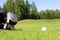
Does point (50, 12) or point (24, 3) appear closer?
point (24, 3)

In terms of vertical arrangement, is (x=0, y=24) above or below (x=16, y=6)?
above

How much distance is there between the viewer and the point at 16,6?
287ft

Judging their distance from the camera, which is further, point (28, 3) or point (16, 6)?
point (28, 3)

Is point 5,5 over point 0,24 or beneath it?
beneath

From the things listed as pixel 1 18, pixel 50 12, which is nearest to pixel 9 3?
pixel 50 12

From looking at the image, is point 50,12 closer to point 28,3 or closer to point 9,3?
point 28,3

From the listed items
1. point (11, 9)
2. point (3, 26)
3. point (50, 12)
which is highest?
point (3, 26)

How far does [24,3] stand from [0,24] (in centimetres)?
7509

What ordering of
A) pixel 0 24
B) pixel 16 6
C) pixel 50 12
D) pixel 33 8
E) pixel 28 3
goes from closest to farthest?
pixel 0 24
pixel 16 6
pixel 28 3
pixel 33 8
pixel 50 12

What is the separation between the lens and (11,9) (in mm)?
87625

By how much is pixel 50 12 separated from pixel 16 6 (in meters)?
52.6

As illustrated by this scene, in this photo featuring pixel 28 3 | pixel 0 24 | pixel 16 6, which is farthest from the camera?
pixel 28 3

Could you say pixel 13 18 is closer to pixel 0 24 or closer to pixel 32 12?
pixel 0 24

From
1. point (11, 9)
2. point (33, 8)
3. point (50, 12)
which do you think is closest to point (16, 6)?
point (11, 9)
